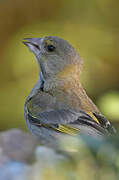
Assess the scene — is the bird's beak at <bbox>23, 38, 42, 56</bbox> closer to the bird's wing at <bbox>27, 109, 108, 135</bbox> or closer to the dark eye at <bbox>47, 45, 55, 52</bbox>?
the dark eye at <bbox>47, 45, 55, 52</bbox>

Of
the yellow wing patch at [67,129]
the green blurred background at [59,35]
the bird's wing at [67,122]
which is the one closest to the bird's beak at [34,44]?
the bird's wing at [67,122]

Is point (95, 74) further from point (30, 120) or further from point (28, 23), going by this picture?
point (30, 120)

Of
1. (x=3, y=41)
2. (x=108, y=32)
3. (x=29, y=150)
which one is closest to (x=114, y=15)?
(x=108, y=32)

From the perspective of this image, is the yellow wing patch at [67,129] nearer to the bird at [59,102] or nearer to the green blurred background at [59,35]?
the bird at [59,102]

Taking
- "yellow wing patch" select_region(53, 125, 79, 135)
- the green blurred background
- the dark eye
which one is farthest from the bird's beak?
the green blurred background

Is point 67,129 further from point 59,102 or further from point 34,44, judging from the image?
point 34,44

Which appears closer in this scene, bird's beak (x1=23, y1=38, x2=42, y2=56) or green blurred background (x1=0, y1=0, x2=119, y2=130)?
bird's beak (x1=23, y1=38, x2=42, y2=56)
